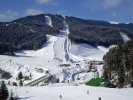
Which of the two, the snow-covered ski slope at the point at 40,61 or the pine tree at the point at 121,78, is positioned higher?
the snow-covered ski slope at the point at 40,61

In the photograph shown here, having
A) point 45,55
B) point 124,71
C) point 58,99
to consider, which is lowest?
point 58,99

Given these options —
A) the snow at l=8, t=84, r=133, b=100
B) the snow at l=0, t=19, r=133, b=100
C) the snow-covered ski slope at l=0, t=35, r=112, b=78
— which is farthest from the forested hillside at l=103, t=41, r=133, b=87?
the snow-covered ski slope at l=0, t=35, r=112, b=78

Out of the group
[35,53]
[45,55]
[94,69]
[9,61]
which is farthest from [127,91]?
[35,53]

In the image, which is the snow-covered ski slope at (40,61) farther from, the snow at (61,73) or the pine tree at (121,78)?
the pine tree at (121,78)

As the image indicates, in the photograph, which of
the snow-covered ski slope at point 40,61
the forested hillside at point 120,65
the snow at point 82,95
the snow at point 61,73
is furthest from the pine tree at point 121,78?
the snow-covered ski slope at point 40,61

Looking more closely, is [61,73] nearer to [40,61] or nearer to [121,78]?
[40,61]

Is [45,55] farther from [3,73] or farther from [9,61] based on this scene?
[3,73]

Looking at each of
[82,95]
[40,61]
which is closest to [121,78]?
[82,95]

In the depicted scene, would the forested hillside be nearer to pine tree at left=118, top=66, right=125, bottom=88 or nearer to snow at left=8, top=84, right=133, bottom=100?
pine tree at left=118, top=66, right=125, bottom=88
